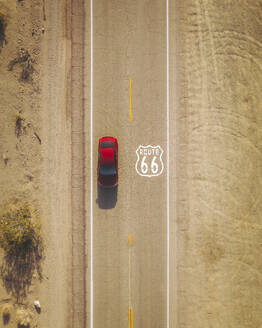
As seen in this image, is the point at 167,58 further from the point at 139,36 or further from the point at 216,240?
the point at 216,240

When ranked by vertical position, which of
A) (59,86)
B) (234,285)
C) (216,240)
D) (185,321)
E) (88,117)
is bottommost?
(185,321)

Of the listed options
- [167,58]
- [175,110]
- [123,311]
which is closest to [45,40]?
[167,58]

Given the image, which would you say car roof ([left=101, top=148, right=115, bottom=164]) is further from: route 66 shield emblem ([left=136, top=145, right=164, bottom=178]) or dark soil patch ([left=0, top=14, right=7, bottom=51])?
dark soil patch ([left=0, top=14, right=7, bottom=51])

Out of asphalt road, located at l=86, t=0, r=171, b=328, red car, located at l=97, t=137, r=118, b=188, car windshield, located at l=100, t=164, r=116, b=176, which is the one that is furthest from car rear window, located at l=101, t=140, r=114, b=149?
car windshield, located at l=100, t=164, r=116, b=176

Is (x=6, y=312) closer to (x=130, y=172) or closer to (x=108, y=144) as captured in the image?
(x=130, y=172)

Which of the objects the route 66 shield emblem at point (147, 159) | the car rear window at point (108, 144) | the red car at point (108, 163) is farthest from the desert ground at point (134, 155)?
the car rear window at point (108, 144)

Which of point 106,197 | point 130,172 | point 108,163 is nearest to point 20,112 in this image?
point 108,163
